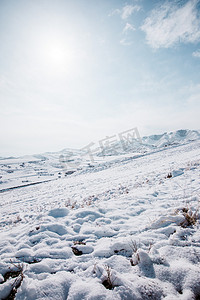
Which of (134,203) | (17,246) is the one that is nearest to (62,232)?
(17,246)

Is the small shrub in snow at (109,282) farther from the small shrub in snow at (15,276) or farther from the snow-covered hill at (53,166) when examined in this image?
the snow-covered hill at (53,166)

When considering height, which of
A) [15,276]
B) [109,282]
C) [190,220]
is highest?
[15,276]

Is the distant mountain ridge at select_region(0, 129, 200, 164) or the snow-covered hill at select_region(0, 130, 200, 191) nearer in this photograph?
the snow-covered hill at select_region(0, 130, 200, 191)

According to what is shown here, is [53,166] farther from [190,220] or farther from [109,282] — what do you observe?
[109,282]

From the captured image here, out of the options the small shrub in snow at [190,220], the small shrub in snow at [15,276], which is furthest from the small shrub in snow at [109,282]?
the small shrub in snow at [190,220]

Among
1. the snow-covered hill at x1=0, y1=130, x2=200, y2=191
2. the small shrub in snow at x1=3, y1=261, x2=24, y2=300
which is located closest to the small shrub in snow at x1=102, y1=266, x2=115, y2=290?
the small shrub in snow at x1=3, y1=261, x2=24, y2=300

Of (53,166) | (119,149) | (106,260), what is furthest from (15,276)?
(119,149)

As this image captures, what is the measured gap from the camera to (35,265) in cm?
212

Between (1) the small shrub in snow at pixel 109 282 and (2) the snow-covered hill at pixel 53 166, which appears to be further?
(2) the snow-covered hill at pixel 53 166

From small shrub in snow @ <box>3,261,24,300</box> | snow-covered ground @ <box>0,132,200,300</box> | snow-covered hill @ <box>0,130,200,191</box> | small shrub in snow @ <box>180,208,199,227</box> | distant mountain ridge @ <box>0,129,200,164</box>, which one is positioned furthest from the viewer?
distant mountain ridge @ <box>0,129,200,164</box>

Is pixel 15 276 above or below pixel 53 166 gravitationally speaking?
below

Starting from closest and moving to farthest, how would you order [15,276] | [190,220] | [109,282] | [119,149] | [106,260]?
[109,282]
[15,276]
[106,260]
[190,220]
[119,149]

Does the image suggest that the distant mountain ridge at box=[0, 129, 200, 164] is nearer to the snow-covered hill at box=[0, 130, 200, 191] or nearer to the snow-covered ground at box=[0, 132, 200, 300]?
the snow-covered hill at box=[0, 130, 200, 191]

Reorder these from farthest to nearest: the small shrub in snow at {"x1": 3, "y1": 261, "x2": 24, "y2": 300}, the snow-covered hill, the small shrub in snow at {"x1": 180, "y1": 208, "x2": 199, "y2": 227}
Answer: the snow-covered hill, the small shrub in snow at {"x1": 180, "y1": 208, "x2": 199, "y2": 227}, the small shrub in snow at {"x1": 3, "y1": 261, "x2": 24, "y2": 300}
